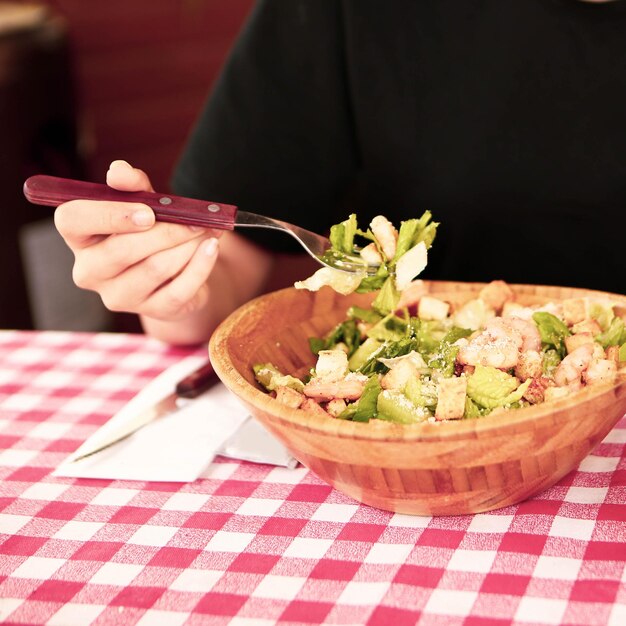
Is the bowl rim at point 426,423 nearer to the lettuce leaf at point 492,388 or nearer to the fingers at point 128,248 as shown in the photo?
the lettuce leaf at point 492,388

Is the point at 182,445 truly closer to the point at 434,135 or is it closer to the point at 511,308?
the point at 511,308

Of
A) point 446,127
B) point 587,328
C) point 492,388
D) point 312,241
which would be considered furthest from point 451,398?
point 446,127

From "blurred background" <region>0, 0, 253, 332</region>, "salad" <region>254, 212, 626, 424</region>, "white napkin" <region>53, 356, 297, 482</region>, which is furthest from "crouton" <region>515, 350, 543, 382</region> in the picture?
"blurred background" <region>0, 0, 253, 332</region>

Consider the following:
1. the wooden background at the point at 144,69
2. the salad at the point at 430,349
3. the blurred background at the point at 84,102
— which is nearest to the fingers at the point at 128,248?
the salad at the point at 430,349

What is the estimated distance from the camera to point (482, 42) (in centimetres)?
164

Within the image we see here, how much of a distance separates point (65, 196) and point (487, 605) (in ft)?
2.41

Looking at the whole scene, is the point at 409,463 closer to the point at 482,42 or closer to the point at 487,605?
the point at 487,605

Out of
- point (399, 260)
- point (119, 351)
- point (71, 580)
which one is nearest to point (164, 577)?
point (71, 580)

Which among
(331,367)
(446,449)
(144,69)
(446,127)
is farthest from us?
(144,69)

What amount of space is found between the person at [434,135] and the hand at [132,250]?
0.17 m

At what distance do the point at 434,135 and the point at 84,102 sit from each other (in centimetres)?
279

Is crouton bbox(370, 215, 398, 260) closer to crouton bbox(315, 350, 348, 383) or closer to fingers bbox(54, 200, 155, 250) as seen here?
crouton bbox(315, 350, 348, 383)

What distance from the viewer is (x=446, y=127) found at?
1.70 m

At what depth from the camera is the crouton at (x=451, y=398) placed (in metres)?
0.95
